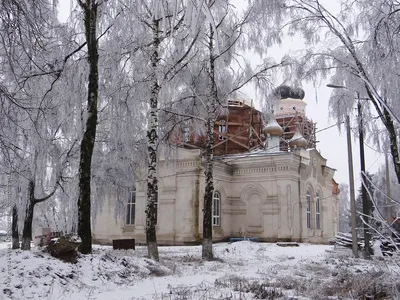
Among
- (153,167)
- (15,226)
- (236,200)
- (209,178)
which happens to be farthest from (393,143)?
(236,200)

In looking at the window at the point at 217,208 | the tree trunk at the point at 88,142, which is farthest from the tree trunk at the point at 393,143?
the window at the point at 217,208

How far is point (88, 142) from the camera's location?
35.8ft

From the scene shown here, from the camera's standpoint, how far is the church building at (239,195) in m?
26.5

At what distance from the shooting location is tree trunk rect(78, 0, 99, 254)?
1055 cm

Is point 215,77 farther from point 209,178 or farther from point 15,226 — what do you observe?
point 15,226

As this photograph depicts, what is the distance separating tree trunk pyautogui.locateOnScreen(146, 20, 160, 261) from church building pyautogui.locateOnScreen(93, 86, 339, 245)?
1006cm

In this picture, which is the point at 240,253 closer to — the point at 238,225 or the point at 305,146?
the point at 238,225

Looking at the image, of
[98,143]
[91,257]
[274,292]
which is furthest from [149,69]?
[274,292]

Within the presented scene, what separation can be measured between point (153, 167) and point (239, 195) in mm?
16258

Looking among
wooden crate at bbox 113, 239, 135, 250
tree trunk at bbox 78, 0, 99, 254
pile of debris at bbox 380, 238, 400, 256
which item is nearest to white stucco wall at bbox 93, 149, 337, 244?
wooden crate at bbox 113, 239, 135, 250

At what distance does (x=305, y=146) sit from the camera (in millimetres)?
32938

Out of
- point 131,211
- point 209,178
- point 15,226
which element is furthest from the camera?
point 131,211

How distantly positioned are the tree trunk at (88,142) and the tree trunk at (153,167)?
2.79 metres

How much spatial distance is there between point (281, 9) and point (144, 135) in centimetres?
696
